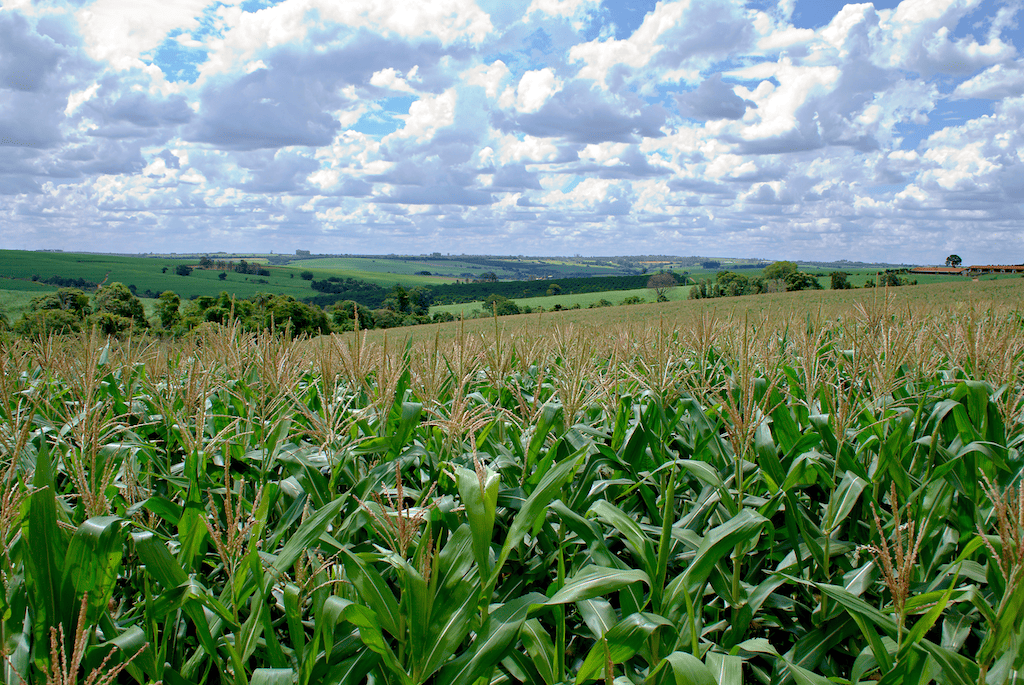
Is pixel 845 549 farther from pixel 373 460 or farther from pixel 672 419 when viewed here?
pixel 373 460

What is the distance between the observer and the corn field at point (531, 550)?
1.93 meters

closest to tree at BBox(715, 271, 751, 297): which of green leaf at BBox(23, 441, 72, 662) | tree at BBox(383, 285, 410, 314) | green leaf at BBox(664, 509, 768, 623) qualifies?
tree at BBox(383, 285, 410, 314)

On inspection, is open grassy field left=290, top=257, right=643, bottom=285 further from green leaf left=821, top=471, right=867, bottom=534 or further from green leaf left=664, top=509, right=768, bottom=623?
green leaf left=664, top=509, right=768, bottom=623

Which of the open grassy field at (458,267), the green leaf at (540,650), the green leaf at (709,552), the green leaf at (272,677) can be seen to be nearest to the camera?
the green leaf at (272,677)

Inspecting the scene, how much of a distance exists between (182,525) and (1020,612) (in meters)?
3.51

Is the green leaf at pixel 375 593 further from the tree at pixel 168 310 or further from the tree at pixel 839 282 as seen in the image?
the tree at pixel 839 282

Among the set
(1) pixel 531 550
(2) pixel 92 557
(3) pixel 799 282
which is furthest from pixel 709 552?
(3) pixel 799 282

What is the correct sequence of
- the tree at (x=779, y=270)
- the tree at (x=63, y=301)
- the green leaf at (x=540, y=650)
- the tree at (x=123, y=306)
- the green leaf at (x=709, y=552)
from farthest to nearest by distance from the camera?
the tree at (x=779, y=270), the tree at (x=123, y=306), the tree at (x=63, y=301), the green leaf at (x=709, y=552), the green leaf at (x=540, y=650)

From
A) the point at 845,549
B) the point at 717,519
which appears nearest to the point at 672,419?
the point at 717,519

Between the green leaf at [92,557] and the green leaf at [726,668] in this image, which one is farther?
the green leaf at [92,557]

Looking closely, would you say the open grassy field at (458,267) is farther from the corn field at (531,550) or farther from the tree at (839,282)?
the corn field at (531,550)

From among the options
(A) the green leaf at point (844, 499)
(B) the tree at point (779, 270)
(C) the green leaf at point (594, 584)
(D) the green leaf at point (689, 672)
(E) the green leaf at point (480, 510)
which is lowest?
(D) the green leaf at point (689, 672)

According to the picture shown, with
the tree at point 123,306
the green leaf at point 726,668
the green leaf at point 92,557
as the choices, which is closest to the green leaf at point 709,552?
the green leaf at point 726,668

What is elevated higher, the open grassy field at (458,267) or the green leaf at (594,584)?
the open grassy field at (458,267)
